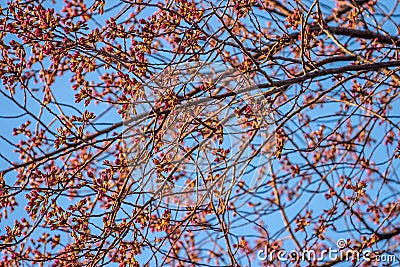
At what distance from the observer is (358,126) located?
5.32 metres


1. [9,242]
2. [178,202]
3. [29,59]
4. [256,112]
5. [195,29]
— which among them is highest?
[29,59]

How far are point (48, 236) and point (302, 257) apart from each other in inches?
68.3

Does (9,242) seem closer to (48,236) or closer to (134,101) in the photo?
(48,236)

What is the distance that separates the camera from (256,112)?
116 inches

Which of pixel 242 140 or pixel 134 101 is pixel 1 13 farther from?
pixel 242 140

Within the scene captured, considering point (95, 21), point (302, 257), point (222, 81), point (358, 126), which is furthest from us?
point (358, 126)

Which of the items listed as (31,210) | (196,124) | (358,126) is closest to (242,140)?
(196,124)

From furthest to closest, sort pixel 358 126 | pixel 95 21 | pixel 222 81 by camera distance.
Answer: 1. pixel 358 126
2. pixel 95 21
3. pixel 222 81

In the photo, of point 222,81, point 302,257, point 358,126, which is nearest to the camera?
point 222,81

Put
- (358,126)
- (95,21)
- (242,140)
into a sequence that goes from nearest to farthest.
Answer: (242,140) → (95,21) → (358,126)

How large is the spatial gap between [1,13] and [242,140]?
4.52 ft

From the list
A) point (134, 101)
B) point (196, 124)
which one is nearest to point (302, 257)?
point (196, 124)

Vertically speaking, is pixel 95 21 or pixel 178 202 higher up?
pixel 95 21

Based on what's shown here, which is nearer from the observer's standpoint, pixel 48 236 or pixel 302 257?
pixel 48 236
